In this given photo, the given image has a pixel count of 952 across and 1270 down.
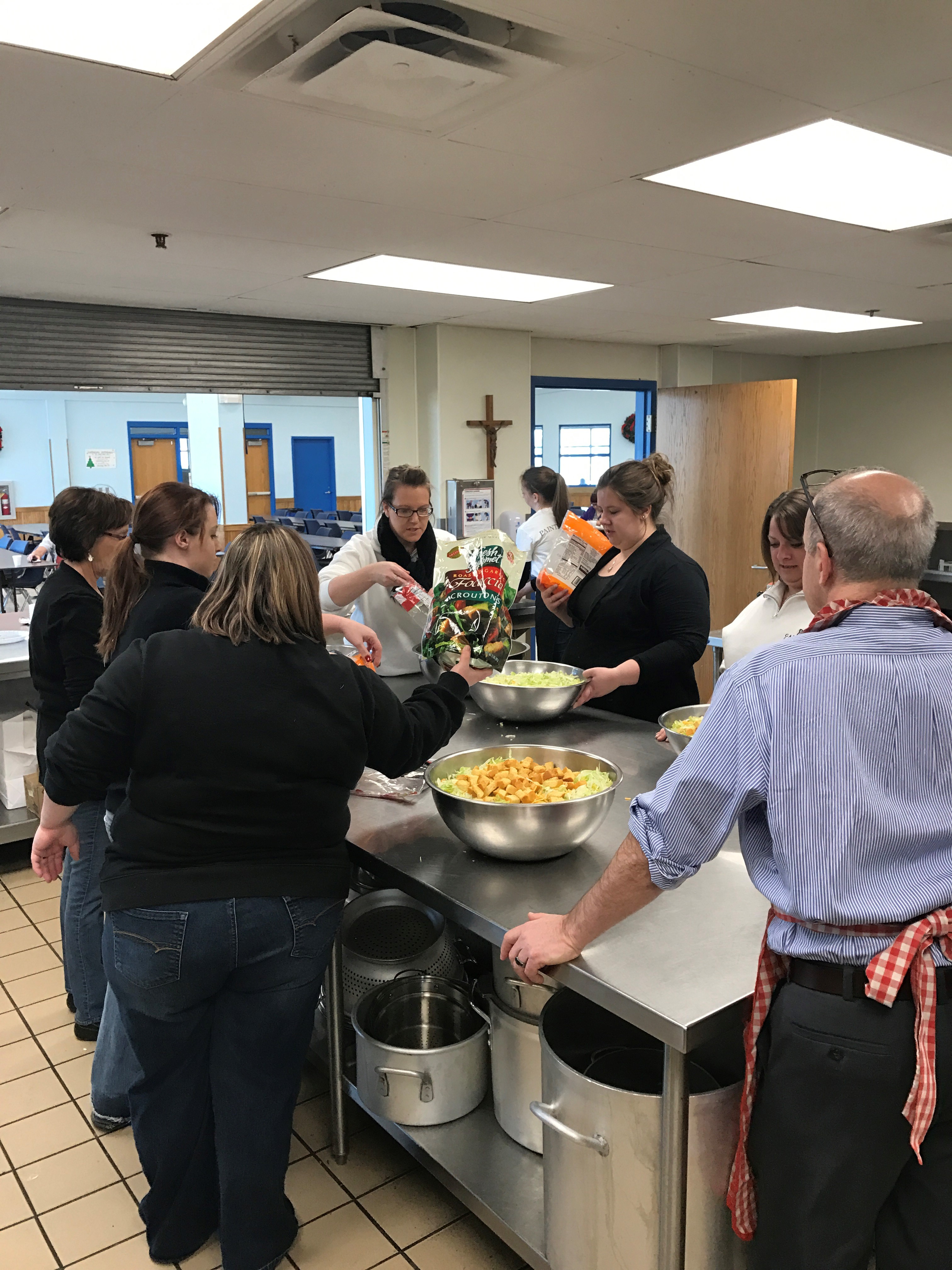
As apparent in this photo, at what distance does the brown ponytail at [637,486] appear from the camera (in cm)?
289

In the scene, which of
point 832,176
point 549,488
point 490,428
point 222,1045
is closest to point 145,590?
point 222,1045

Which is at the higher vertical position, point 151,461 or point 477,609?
point 151,461

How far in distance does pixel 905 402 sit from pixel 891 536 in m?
8.48

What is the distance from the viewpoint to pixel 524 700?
2674mm

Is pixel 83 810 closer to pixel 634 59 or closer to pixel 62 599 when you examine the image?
pixel 62 599

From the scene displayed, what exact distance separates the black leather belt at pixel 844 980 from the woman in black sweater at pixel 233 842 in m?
0.87

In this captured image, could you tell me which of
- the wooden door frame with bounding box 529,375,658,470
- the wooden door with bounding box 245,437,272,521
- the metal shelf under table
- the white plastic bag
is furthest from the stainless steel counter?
the wooden door with bounding box 245,437,272,521

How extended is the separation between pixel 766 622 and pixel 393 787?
108 cm

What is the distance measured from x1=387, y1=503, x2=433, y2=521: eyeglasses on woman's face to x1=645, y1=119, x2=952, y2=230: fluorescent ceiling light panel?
1.28m

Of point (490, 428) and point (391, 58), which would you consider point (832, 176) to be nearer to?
point (391, 58)

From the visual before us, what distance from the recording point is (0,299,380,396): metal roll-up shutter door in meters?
5.33

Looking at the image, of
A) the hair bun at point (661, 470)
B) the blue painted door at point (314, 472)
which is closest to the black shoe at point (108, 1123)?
the hair bun at point (661, 470)

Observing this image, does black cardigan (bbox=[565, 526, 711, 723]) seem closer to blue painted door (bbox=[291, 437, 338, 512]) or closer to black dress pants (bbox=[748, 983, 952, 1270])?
black dress pants (bbox=[748, 983, 952, 1270])

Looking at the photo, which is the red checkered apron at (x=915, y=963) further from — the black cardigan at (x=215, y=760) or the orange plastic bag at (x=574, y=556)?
the orange plastic bag at (x=574, y=556)
